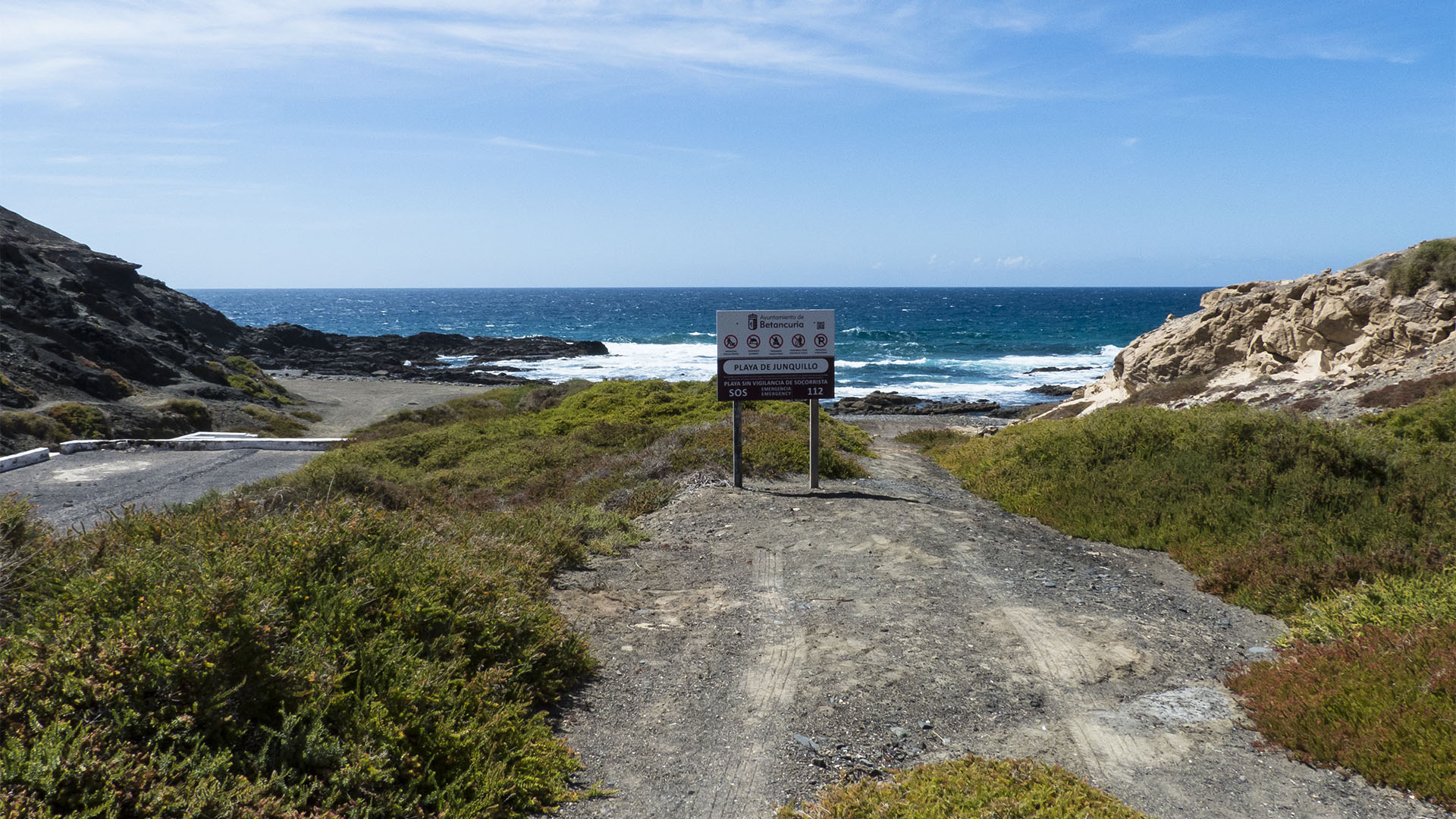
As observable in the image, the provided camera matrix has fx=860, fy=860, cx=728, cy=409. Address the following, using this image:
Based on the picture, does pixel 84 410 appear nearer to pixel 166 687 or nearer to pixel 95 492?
pixel 95 492

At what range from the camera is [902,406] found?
44500 millimetres

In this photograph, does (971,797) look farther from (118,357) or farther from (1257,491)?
(118,357)

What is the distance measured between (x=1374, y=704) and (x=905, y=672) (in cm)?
258

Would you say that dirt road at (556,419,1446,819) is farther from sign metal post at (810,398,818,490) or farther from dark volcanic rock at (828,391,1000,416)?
dark volcanic rock at (828,391,1000,416)

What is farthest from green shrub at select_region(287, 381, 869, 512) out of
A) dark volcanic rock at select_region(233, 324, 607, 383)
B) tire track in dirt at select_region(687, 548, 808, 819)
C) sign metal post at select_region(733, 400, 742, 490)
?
dark volcanic rock at select_region(233, 324, 607, 383)

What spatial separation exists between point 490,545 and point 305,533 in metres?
2.26

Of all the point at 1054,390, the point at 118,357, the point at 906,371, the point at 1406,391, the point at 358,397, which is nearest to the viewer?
the point at 1406,391

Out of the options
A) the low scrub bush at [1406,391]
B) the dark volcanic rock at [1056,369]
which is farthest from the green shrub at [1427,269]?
the dark volcanic rock at [1056,369]

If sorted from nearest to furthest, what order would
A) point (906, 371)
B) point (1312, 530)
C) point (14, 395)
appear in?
point (1312, 530) → point (14, 395) → point (906, 371)

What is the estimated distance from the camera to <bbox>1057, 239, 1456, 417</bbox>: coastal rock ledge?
65.5 ft

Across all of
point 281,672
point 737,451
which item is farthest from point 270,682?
point 737,451

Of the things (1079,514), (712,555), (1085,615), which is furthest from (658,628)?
(1079,514)

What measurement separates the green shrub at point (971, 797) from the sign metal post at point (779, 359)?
8647mm

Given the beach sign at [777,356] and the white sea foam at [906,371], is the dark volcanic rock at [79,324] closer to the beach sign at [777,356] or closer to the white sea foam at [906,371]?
the white sea foam at [906,371]
